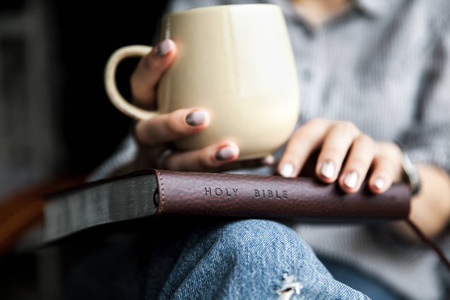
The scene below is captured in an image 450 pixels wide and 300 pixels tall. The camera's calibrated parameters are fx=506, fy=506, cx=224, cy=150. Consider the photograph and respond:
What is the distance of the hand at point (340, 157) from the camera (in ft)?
1.55

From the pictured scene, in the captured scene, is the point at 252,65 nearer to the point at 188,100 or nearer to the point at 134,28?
the point at 188,100

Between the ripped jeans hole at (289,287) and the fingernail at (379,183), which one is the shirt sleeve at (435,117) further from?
the ripped jeans hole at (289,287)

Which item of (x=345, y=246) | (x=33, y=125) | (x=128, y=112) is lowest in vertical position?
(x=33, y=125)

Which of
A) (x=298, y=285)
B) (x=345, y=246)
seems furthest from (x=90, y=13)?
(x=298, y=285)

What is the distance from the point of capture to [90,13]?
5.85 ft

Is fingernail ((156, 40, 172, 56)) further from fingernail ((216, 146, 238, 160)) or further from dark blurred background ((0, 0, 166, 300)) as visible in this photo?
dark blurred background ((0, 0, 166, 300))

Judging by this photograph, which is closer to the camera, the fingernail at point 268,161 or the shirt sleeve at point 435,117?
the fingernail at point 268,161

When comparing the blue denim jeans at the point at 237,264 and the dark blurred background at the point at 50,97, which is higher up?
the blue denim jeans at the point at 237,264

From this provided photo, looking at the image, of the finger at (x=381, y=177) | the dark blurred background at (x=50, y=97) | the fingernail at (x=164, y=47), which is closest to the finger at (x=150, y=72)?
the fingernail at (x=164, y=47)

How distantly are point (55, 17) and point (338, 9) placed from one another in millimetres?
1293

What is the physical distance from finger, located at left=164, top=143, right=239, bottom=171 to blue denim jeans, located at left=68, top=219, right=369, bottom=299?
0.06m

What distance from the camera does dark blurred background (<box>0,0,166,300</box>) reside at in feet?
5.82

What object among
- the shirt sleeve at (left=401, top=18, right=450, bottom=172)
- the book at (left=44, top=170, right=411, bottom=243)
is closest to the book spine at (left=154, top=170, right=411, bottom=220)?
the book at (left=44, top=170, right=411, bottom=243)

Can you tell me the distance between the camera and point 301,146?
53cm
